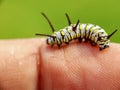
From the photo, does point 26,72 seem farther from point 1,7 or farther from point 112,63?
point 1,7

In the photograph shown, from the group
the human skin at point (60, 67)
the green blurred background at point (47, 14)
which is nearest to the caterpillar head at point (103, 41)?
the human skin at point (60, 67)

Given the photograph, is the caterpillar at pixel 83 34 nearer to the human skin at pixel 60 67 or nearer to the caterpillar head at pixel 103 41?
the caterpillar head at pixel 103 41

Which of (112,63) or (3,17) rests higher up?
(3,17)

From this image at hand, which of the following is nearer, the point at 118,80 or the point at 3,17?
the point at 118,80

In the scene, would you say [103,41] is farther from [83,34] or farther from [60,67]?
[60,67]

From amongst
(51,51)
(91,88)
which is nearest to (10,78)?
(51,51)

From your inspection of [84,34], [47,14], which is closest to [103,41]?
[84,34]
